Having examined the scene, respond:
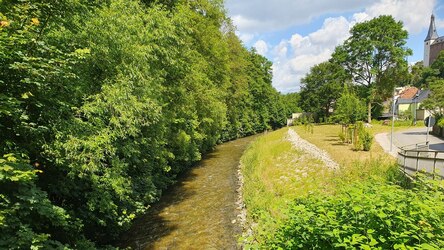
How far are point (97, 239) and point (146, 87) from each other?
18.1 ft

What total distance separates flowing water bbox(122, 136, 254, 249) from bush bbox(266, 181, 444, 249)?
5.75 metres

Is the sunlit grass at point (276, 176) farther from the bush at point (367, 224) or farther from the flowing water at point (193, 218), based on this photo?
the bush at point (367, 224)

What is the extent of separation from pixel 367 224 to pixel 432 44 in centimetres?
15447

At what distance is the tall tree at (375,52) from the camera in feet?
137

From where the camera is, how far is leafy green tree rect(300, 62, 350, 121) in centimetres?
5584

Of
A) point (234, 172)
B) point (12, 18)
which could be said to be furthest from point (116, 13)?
point (234, 172)

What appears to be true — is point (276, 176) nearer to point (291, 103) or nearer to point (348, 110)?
point (348, 110)

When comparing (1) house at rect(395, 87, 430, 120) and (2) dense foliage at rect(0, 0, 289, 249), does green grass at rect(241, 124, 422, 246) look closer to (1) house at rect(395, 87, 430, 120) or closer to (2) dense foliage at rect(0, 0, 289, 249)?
(2) dense foliage at rect(0, 0, 289, 249)

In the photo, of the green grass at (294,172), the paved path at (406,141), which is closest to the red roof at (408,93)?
the paved path at (406,141)

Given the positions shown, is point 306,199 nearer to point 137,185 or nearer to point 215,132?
point 137,185

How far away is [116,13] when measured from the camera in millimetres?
8734

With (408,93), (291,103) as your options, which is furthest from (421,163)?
(291,103)

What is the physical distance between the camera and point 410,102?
64.8m

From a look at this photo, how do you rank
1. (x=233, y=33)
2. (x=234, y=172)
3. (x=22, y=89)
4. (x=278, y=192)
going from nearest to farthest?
(x=22, y=89)
(x=278, y=192)
(x=234, y=172)
(x=233, y=33)
